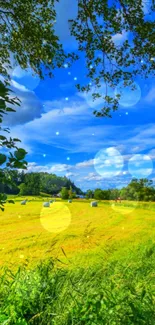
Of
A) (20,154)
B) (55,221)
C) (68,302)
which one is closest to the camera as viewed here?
(20,154)

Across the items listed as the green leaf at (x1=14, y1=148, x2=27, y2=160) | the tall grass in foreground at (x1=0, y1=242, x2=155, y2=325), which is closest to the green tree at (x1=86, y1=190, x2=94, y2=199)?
the tall grass in foreground at (x1=0, y1=242, x2=155, y2=325)

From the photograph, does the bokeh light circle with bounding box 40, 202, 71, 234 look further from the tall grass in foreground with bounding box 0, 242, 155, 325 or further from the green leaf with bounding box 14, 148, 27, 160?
the green leaf with bounding box 14, 148, 27, 160

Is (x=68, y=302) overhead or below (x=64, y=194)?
below

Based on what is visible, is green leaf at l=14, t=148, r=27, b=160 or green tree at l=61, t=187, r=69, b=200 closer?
green leaf at l=14, t=148, r=27, b=160

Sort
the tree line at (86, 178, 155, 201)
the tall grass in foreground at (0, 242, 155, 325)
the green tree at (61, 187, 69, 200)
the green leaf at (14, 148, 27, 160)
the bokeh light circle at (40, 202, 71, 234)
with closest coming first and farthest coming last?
1. the green leaf at (14, 148, 27, 160)
2. the tall grass in foreground at (0, 242, 155, 325)
3. the bokeh light circle at (40, 202, 71, 234)
4. the tree line at (86, 178, 155, 201)
5. the green tree at (61, 187, 69, 200)

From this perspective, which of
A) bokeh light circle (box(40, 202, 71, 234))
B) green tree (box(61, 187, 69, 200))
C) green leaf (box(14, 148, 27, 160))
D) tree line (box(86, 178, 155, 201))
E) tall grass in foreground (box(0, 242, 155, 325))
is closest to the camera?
green leaf (box(14, 148, 27, 160))

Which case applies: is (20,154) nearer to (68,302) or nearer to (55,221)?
(68,302)

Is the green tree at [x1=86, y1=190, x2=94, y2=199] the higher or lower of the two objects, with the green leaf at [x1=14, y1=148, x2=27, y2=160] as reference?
higher

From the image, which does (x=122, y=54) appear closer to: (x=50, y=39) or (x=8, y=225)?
(x=50, y=39)

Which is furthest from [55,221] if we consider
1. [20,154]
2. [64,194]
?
[64,194]

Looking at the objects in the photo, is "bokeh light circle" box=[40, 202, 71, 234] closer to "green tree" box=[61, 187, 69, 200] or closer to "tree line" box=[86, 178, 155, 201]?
"tree line" box=[86, 178, 155, 201]

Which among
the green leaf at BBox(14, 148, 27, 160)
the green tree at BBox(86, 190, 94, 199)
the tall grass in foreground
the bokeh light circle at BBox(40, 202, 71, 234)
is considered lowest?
the tall grass in foreground

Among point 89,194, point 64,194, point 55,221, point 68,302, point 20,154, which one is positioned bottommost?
point 68,302

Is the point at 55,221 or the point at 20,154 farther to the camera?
the point at 55,221
